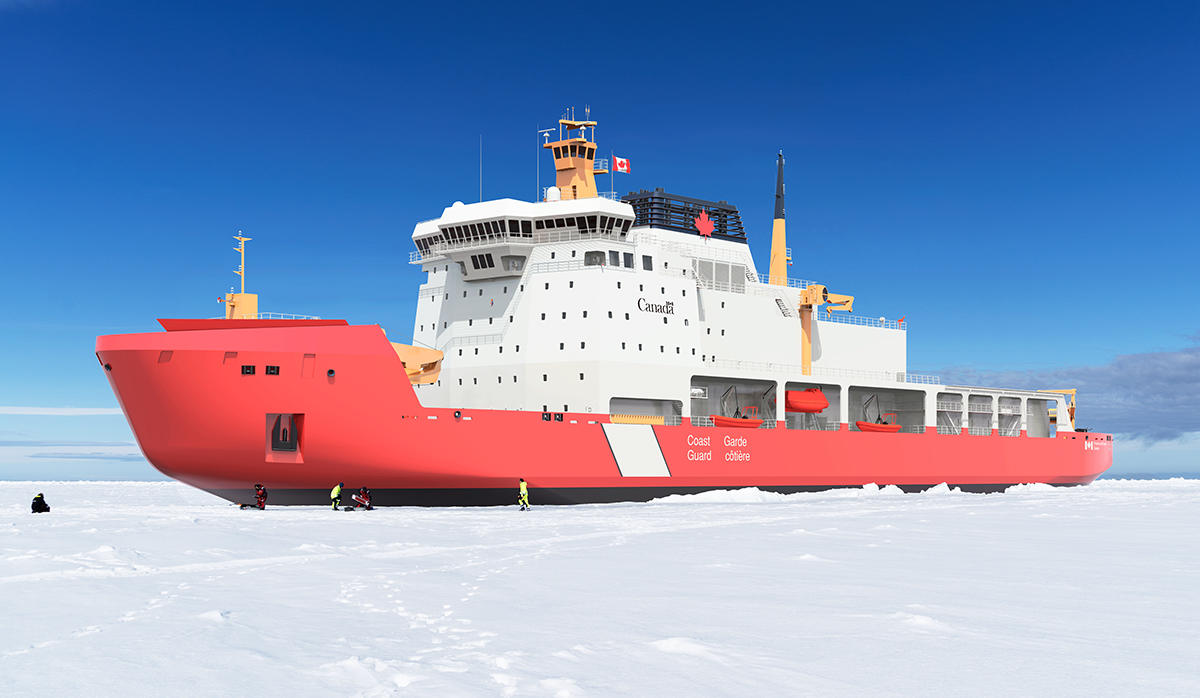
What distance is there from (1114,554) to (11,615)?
11904 millimetres

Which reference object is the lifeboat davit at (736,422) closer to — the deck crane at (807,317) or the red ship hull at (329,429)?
the red ship hull at (329,429)

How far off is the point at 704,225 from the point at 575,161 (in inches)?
169

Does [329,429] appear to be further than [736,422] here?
No

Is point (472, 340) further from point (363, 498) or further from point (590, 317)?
point (363, 498)

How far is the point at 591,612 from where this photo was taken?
7.21 m

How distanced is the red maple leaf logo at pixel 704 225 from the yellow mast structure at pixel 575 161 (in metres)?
3.14

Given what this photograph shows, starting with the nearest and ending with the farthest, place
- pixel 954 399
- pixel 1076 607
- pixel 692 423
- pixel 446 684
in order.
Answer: pixel 446 684 → pixel 1076 607 → pixel 692 423 → pixel 954 399

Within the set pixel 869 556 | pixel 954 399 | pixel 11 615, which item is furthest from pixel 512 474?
pixel 954 399

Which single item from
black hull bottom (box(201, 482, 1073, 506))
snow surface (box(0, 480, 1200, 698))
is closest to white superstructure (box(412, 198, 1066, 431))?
black hull bottom (box(201, 482, 1073, 506))

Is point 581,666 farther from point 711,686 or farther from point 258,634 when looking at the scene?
point 258,634

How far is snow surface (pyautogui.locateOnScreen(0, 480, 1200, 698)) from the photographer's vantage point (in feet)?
16.9

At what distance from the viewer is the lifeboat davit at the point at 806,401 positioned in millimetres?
26656

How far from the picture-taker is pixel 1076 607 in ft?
24.4

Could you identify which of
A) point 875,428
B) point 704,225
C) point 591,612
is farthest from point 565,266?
point 591,612
